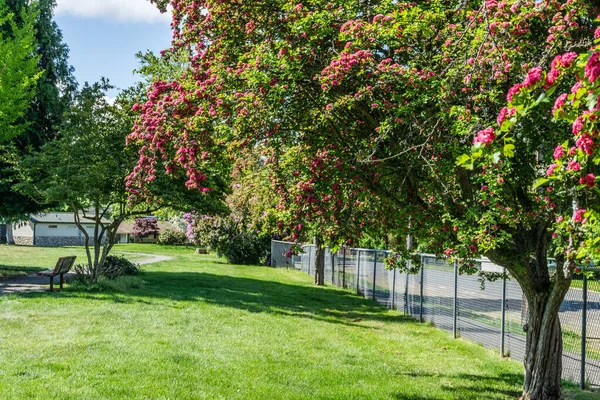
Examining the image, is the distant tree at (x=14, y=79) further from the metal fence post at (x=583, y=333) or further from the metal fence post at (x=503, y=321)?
the metal fence post at (x=583, y=333)

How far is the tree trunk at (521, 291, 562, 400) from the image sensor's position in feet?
23.1

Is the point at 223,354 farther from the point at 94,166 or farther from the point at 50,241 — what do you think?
the point at 50,241

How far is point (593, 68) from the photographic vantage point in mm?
2238

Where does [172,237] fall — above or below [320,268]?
below

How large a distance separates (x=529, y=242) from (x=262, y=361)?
4.36m

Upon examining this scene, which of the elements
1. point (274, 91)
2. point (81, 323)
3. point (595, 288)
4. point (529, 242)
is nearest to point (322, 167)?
point (274, 91)

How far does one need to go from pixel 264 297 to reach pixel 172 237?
49741mm

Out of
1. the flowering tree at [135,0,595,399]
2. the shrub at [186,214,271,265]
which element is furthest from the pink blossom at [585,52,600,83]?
the shrub at [186,214,271,265]

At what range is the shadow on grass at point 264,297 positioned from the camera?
14664 mm

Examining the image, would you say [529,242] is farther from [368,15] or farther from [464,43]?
[368,15]

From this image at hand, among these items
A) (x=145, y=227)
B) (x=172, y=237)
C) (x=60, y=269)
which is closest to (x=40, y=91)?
(x=60, y=269)

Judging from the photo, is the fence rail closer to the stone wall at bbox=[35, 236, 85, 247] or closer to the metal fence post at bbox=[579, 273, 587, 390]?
the metal fence post at bbox=[579, 273, 587, 390]

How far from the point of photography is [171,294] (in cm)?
1672

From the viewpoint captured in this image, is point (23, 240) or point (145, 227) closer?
point (23, 240)
